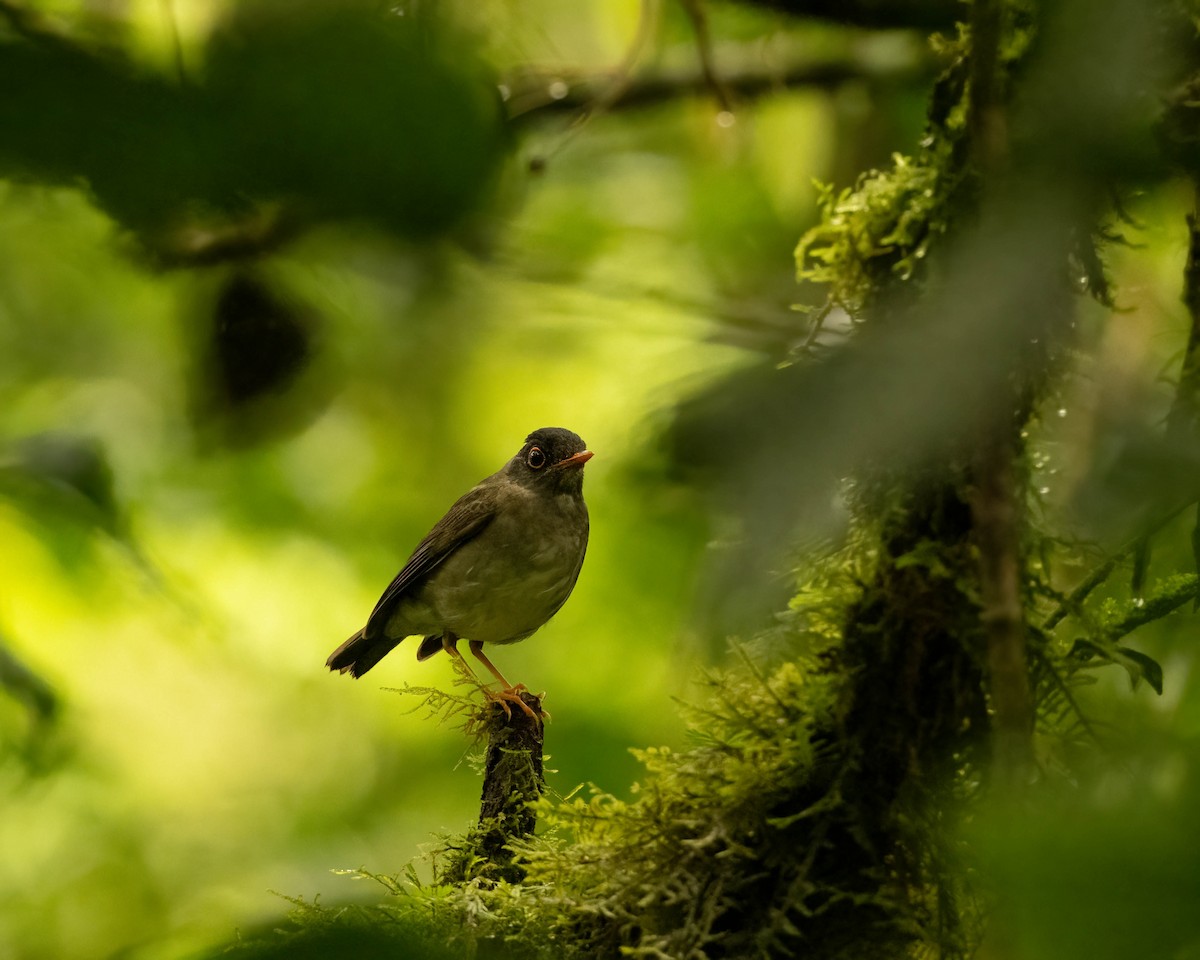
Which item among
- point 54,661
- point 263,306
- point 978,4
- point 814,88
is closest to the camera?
point 978,4

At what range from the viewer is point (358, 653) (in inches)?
202

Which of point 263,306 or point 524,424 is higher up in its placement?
point 524,424

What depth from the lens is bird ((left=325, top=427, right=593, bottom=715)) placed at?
14.8 feet

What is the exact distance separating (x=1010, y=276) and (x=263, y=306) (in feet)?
10.0

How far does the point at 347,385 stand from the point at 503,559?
2943 millimetres

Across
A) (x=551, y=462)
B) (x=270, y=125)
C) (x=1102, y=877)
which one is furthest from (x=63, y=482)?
(x=551, y=462)

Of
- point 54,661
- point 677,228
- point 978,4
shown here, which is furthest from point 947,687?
point 54,661

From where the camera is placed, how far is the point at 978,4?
2049 millimetres

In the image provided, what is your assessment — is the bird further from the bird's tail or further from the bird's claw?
the bird's claw

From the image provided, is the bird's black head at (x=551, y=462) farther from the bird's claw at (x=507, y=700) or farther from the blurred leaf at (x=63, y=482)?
the blurred leaf at (x=63, y=482)

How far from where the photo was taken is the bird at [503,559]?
4.52 m

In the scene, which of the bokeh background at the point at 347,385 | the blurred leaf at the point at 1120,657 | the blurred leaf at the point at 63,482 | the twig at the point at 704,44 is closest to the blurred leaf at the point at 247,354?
the bokeh background at the point at 347,385

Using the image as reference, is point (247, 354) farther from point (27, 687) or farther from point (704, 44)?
point (704, 44)

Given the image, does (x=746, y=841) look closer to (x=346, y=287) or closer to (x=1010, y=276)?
(x=1010, y=276)
